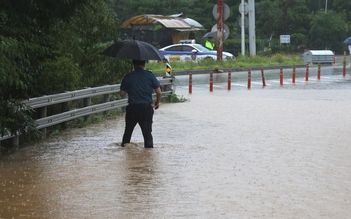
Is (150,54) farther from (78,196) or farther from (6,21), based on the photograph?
(78,196)

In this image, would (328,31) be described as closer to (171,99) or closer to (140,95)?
(171,99)

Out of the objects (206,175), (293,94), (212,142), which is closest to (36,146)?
(212,142)

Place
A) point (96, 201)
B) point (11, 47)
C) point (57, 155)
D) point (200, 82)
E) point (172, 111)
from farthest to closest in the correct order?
point (200, 82) < point (172, 111) < point (57, 155) < point (11, 47) < point (96, 201)

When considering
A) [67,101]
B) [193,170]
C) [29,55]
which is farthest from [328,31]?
[193,170]

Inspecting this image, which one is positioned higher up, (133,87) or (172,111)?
(133,87)

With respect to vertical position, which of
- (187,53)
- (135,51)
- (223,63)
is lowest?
(223,63)

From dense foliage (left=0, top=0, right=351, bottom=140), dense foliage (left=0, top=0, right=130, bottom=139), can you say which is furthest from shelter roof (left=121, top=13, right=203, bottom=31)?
dense foliage (left=0, top=0, right=130, bottom=139)

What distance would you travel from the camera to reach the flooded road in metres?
8.63

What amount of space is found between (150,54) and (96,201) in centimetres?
459

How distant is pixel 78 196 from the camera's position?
9195mm

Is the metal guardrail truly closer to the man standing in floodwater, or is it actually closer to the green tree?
the man standing in floodwater

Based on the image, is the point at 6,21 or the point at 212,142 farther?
the point at 212,142

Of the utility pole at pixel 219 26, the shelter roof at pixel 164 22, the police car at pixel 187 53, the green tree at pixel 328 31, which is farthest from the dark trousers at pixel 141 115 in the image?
the green tree at pixel 328 31

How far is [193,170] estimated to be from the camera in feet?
36.5
